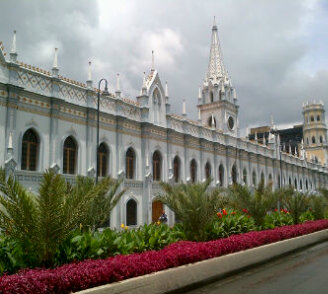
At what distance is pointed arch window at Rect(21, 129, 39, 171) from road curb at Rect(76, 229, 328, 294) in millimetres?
13657

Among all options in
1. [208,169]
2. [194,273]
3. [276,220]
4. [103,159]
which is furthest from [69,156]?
[208,169]

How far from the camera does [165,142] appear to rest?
106 ft

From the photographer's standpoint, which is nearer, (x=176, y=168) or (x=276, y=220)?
(x=276, y=220)

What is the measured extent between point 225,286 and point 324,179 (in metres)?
75.5

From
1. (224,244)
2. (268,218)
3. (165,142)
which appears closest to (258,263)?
(224,244)

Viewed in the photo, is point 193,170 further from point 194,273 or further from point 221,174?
point 194,273

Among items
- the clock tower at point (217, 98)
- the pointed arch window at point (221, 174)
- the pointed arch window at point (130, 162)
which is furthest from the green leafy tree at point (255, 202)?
the clock tower at point (217, 98)

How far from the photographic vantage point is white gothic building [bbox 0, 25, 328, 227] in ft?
68.4

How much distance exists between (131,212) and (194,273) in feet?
59.2

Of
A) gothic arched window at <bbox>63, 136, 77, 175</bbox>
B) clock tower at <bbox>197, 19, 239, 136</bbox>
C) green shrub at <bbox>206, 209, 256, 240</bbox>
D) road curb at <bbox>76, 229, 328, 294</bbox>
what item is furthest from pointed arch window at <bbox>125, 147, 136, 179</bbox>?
clock tower at <bbox>197, 19, 239, 136</bbox>

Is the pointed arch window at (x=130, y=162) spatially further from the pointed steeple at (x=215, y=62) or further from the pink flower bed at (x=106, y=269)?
the pointed steeple at (x=215, y=62)

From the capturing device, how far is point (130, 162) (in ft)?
94.2

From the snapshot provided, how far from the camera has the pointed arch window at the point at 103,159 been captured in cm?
2584

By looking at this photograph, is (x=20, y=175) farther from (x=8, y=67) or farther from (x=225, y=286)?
(x=225, y=286)
